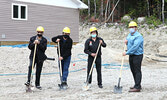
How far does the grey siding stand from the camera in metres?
18.7

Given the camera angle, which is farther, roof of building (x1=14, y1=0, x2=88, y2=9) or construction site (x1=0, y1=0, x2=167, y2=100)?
roof of building (x1=14, y1=0, x2=88, y2=9)

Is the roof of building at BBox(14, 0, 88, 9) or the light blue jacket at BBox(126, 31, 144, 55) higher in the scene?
the roof of building at BBox(14, 0, 88, 9)

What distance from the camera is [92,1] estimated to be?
45750mm

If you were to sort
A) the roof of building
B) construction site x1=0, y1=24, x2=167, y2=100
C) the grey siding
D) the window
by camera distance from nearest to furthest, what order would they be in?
construction site x1=0, y1=24, x2=167, y2=100
the grey siding
the window
the roof of building

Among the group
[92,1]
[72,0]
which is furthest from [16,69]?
[92,1]

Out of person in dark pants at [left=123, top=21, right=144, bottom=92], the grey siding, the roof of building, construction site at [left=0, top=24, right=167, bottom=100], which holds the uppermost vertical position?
the roof of building

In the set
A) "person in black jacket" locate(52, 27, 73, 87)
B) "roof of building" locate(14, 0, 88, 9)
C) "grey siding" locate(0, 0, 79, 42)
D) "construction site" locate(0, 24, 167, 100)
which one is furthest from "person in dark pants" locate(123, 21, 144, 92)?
"roof of building" locate(14, 0, 88, 9)

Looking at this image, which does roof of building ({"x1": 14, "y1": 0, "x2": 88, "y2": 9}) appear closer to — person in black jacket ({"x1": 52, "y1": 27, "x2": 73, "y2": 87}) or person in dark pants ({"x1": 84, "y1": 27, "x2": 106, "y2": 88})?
person in black jacket ({"x1": 52, "y1": 27, "x2": 73, "y2": 87})

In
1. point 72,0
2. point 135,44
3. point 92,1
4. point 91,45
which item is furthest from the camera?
point 92,1

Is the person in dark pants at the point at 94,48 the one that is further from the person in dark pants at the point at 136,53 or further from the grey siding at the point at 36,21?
the grey siding at the point at 36,21

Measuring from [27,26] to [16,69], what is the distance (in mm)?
8783

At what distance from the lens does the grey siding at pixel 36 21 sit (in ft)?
61.2

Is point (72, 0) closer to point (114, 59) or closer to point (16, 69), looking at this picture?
point (114, 59)

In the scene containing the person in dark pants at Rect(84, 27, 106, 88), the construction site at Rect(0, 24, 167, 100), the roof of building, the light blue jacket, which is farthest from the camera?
the roof of building
